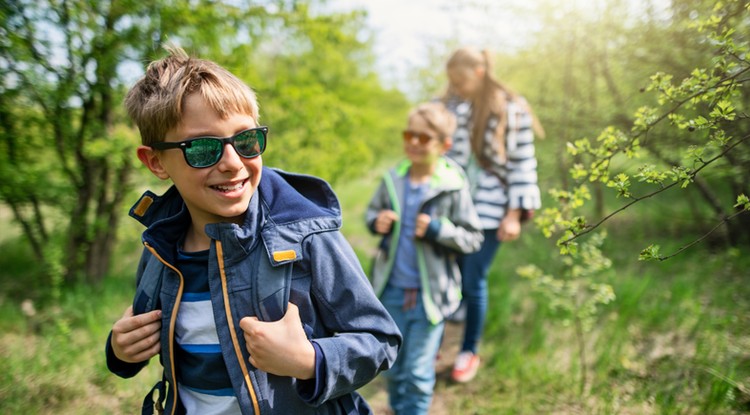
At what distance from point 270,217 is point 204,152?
242 mm

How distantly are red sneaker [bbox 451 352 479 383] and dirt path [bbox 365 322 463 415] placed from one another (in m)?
0.09

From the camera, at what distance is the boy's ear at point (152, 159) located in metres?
1.42

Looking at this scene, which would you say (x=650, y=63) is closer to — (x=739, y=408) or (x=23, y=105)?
(x=739, y=408)

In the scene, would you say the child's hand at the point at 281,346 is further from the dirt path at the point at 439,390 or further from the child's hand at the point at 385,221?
the dirt path at the point at 439,390

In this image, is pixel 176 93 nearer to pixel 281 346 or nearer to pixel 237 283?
pixel 237 283

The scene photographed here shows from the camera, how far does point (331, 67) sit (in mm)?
7746

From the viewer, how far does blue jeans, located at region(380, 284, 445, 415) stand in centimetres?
249

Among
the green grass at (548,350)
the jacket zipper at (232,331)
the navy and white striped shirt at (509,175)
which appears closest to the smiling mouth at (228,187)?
the jacket zipper at (232,331)

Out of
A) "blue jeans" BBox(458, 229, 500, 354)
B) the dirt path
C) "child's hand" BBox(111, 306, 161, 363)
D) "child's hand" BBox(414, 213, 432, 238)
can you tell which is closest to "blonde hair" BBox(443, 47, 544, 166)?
"blue jeans" BBox(458, 229, 500, 354)

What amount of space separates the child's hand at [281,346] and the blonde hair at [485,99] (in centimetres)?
220

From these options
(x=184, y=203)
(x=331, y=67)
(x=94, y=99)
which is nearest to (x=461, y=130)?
(x=184, y=203)

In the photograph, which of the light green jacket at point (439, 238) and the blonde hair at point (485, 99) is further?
the blonde hair at point (485, 99)

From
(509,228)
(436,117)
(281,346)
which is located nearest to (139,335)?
(281,346)

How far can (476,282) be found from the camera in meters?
3.23
